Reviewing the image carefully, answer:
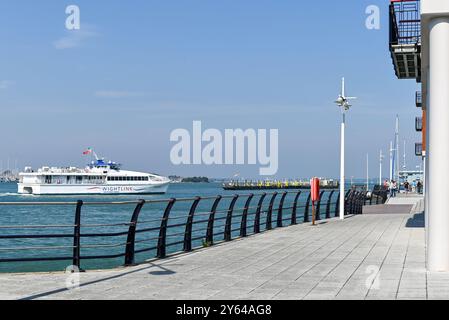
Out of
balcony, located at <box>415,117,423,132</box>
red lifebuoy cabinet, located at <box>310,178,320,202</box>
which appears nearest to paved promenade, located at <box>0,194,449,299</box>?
red lifebuoy cabinet, located at <box>310,178,320,202</box>

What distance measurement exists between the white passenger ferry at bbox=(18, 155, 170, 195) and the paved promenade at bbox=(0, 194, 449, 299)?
108460 mm

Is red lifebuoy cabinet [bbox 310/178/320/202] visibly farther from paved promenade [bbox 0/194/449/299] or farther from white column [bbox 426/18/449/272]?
white column [bbox 426/18/449/272]

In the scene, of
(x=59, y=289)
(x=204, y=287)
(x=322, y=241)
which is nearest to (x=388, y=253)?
(x=322, y=241)

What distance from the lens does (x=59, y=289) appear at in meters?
8.85

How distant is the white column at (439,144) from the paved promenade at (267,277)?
0.52 meters

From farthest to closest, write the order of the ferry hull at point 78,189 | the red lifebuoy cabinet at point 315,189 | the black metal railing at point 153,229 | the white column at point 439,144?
the ferry hull at point 78,189 → the red lifebuoy cabinet at point 315,189 → the black metal railing at point 153,229 → the white column at point 439,144

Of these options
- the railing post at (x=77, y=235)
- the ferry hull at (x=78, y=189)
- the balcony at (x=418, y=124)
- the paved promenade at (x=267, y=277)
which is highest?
the balcony at (x=418, y=124)

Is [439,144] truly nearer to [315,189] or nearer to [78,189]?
[315,189]

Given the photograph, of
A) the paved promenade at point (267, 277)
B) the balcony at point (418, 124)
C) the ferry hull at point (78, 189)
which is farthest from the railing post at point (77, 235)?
the ferry hull at point (78, 189)

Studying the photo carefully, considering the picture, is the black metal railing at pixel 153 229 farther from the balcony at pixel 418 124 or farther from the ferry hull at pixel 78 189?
the ferry hull at pixel 78 189

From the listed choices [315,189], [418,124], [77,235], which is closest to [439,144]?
[77,235]

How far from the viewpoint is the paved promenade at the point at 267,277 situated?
28.2 ft

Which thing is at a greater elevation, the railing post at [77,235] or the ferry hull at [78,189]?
the railing post at [77,235]
